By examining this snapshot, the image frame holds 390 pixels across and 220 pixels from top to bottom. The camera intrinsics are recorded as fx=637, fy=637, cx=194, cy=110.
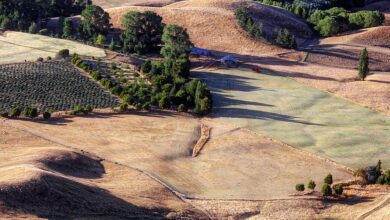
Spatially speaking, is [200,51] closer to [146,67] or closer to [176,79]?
[146,67]

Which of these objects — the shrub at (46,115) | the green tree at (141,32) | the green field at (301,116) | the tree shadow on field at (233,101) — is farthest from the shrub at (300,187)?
the green tree at (141,32)

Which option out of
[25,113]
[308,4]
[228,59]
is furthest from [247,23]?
[25,113]

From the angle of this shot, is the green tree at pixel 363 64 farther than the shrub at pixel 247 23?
No

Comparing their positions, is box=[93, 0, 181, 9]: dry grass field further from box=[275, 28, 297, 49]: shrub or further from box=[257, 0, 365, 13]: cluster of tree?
box=[275, 28, 297, 49]: shrub

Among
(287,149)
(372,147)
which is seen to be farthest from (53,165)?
(372,147)

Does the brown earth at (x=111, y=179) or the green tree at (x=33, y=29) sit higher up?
the green tree at (x=33, y=29)

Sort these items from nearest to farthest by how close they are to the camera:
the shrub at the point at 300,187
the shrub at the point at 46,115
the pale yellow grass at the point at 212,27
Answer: the shrub at the point at 300,187 < the shrub at the point at 46,115 < the pale yellow grass at the point at 212,27

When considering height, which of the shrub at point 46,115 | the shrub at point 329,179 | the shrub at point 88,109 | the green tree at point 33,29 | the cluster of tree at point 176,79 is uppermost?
the green tree at point 33,29

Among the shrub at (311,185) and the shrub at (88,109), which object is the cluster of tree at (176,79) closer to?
the shrub at (88,109)
